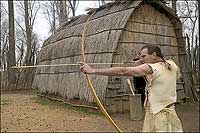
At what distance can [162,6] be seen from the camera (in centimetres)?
1358

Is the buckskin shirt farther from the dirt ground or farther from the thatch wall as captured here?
the thatch wall

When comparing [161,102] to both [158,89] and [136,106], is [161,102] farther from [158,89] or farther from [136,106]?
[136,106]

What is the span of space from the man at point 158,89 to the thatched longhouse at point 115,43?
8.05 m

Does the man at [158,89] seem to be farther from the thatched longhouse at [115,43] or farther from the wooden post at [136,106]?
the thatched longhouse at [115,43]

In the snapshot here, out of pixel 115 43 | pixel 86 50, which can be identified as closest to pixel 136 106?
pixel 115 43

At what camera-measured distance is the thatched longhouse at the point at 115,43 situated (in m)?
12.1

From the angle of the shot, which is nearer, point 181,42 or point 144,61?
point 144,61

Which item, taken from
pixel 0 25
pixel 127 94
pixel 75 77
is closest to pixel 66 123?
pixel 127 94

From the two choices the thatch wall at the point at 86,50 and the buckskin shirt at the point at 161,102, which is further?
the thatch wall at the point at 86,50

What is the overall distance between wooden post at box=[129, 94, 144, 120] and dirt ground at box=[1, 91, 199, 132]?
21 centimetres

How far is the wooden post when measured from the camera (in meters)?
10.1

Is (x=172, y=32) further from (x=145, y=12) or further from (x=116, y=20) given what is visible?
(x=116, y=20)

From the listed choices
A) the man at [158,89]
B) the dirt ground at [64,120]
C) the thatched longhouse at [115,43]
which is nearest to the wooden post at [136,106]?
the dirt ground at [64,120]

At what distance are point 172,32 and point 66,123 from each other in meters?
6.63
